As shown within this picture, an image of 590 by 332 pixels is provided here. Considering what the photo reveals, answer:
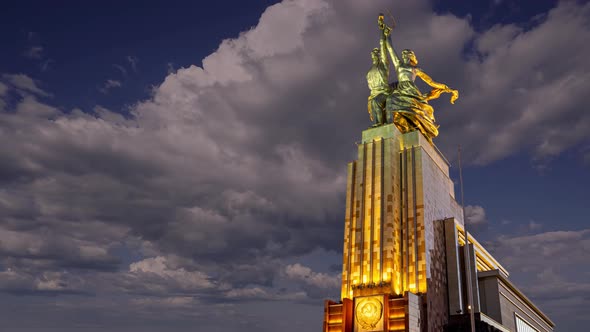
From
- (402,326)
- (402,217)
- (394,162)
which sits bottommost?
(402,326)

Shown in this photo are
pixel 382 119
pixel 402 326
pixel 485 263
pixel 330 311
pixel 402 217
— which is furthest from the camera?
pixel 485 263

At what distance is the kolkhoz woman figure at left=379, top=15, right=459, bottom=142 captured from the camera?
6762 cm

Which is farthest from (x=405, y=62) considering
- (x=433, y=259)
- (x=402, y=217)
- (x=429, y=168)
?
(x=433, y=259)

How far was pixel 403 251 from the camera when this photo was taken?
57.9 meters

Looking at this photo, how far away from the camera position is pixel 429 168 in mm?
64062

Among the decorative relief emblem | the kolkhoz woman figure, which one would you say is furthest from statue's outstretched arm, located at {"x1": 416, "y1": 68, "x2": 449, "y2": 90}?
the decorative relief emblem

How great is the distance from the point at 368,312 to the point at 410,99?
28897mm

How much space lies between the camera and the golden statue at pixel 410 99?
67.6 metres

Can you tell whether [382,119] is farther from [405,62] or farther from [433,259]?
[433,259]

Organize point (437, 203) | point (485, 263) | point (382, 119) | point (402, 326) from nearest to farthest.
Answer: point (402, 326), point (437, 203), point (382, 119), point (485, 263)

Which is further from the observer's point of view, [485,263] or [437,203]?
[485,263]

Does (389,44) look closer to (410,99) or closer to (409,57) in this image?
(409,57)

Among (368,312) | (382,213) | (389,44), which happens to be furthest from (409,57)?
(368,312)

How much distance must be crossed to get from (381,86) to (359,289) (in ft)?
92.5
